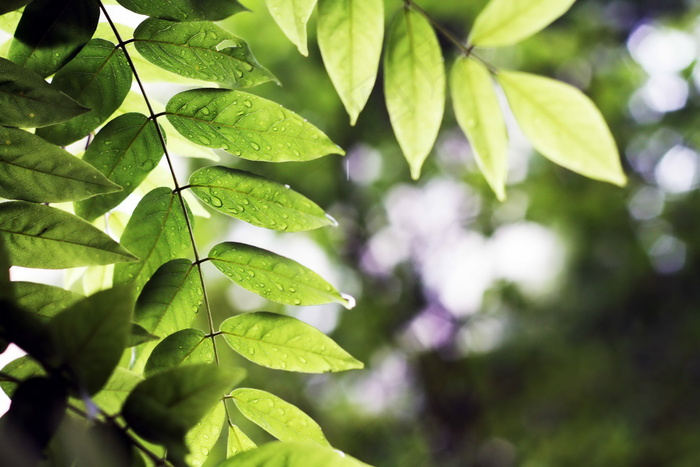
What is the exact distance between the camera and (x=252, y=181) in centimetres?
56

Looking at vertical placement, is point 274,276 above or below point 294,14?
below

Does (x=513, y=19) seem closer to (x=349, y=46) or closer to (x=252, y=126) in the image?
(x=349, y=46)

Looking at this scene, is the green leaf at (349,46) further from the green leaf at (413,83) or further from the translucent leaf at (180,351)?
the translucent leaf at (180,351)

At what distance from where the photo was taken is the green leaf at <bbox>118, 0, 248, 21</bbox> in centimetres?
46

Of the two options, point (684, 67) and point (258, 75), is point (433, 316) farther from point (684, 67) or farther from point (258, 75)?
point (258, 75)

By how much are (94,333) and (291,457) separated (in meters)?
0.13

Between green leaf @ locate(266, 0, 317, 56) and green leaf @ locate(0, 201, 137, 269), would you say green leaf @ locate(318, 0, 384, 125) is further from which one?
green leaf @ locate(0, 201, 137, 269)

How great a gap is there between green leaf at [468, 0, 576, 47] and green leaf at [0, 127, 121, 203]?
1.32ft

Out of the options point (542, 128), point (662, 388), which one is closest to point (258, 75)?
point (542, 128)

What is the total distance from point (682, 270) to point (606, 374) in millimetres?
1110

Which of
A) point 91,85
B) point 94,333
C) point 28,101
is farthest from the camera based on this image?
point 91,85

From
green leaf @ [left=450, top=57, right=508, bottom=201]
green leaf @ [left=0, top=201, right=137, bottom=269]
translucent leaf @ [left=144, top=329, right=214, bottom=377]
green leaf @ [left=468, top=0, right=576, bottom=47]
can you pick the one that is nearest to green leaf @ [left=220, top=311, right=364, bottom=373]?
translucent leaf @ [left=144, top=329, right=214, bottom=377]

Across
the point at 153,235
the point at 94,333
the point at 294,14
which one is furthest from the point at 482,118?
the point at 94,333

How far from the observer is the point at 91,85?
52 cm
